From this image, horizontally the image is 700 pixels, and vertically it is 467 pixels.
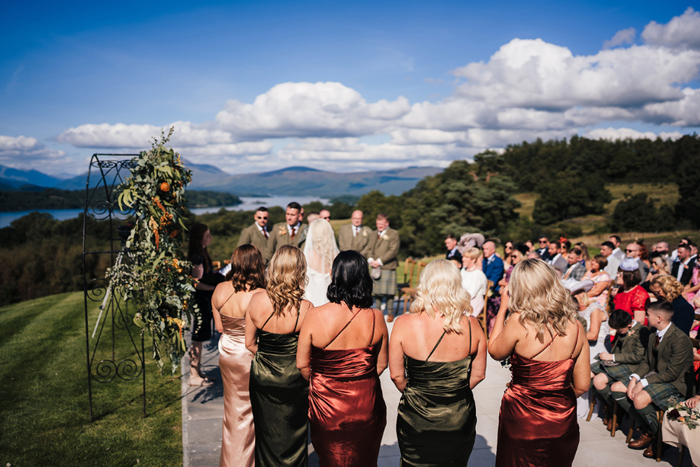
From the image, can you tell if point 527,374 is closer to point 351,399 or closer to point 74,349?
point 351,399

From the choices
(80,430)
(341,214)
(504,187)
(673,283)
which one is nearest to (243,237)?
(80,430)

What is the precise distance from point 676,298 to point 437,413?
4.47 meters

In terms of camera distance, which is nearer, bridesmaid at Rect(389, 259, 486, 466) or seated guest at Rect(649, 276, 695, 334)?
bridesmaid at Rect(389, 259, 486, 466)

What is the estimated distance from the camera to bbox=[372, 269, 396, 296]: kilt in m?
8.55

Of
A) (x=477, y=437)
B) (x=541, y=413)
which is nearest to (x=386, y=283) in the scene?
(x=477, y=437)

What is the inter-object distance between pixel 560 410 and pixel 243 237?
5.58 metres

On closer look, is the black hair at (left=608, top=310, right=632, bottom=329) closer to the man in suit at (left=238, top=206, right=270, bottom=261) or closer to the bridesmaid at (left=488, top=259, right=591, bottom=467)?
the bridesmaid at (left=488, top=259, right=591, bottom=467)

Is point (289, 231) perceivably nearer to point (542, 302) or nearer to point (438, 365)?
point (438, 365)

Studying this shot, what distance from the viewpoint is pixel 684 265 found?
911 centimetres

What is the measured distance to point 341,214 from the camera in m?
77.8

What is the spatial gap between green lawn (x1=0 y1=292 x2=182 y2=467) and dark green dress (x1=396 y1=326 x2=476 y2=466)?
108 inches

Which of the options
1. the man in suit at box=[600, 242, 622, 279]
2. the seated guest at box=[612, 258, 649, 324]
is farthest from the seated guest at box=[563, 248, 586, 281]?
the seated guest at box=[612, 258, 649, 324]

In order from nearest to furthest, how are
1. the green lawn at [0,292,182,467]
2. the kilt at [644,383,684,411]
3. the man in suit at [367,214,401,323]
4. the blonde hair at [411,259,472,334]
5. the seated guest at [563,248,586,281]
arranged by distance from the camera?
the blonde hair at [411,259,472,334], the kilt at [644,383,684,411], the green lawn at [0,292,182,467], the seated guest at [563,248,586,281], the man in suit at [367,214,401,323]

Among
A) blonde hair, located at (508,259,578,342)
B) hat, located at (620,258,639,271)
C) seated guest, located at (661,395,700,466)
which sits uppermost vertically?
blonde hair, located at (508,259,578,342)
